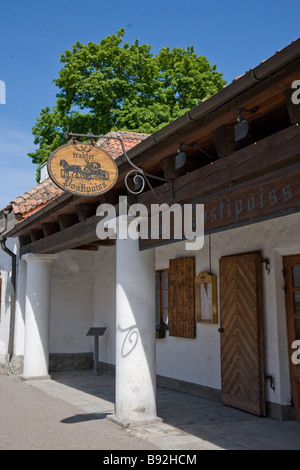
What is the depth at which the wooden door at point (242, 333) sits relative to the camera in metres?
6.55

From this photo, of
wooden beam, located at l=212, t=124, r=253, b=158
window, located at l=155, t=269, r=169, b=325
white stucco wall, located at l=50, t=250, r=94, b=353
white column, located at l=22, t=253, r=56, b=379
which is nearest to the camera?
wooden beam, located at l=212, t=124, r=253, b=158

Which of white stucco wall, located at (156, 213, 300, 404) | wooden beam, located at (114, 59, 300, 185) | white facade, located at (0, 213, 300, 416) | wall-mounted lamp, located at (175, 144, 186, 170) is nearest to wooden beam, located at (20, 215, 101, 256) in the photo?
white facade, located at (0, 213, 300, 416)

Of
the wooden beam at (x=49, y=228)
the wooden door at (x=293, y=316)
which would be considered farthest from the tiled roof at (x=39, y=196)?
the wooden door at (x=293, y=316)

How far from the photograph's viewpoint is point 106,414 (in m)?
6.74

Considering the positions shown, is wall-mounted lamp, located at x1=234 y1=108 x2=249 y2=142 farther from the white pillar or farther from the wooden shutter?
the wooden shutter

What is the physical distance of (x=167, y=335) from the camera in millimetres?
8992

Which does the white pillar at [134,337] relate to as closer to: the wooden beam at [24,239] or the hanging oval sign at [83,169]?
the hanging oval sign at [83,169]

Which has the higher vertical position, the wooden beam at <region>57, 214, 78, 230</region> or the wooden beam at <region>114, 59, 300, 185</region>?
the wooden beam at <region>114, 59, 300, 185</region>

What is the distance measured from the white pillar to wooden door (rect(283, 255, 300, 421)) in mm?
1749

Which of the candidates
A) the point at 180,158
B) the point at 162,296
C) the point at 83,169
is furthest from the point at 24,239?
the point at 180,158

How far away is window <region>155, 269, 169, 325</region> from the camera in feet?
30.4

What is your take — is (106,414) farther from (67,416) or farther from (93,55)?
(93,55)

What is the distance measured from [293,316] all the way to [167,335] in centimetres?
311

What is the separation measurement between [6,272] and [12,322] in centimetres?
160
